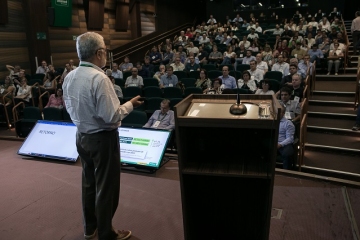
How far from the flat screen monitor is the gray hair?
1.82 metres

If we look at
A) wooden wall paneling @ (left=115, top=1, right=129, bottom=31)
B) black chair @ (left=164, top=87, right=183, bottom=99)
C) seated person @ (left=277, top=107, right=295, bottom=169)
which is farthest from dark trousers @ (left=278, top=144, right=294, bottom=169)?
wooden wall paneling @ (left=115, top=1, right=129, bottom=31)

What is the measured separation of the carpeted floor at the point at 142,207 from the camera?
6.76 feet

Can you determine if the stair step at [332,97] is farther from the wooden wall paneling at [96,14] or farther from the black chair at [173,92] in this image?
the wooden wall paneling at [96,14]

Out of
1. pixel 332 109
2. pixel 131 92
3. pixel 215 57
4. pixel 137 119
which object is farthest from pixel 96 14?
pixel 332 109

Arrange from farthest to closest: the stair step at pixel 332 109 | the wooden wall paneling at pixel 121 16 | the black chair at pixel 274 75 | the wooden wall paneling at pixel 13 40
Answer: the wooden wall paneling at pixel 121 16
the wooden wall paneling at pixel 13 40
the black chair at pixel 274 75
the stair step at pixel 332 109

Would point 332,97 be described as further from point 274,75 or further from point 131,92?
point 131,92

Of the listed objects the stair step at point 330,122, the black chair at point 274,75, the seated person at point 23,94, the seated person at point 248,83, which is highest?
the black chair at point 274,75

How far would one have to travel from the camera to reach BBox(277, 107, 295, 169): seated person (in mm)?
3163

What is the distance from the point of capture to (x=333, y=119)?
15.2 ft

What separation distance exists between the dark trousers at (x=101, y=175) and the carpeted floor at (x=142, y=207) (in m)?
0.30

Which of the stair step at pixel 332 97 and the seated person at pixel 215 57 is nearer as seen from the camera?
the stair step at pixel 332 97

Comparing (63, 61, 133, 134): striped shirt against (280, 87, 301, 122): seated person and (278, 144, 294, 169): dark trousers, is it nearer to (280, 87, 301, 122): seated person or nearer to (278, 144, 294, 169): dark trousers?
(278, 144, 294, 169): dark trousers

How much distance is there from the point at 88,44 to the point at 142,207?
1.32m

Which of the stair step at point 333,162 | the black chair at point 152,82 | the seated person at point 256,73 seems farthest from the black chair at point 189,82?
the stair step at point 333,162
